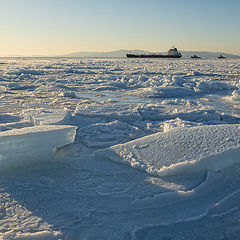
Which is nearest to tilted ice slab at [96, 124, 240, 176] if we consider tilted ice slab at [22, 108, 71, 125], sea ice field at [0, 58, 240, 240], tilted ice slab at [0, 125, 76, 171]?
sea ice field at [0, 58, 240, 240]

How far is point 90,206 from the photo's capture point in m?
2.02

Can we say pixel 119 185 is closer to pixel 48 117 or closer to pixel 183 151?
pixel 183 151

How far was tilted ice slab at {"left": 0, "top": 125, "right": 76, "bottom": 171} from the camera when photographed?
2546mm

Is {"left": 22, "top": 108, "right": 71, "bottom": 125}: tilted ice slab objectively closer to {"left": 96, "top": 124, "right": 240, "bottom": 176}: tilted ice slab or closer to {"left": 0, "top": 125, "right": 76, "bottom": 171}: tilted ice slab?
{"left": 0, "top": 125, "right": 76, "bottom": 171}: tilted ice slab

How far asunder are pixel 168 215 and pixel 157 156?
0.84 m

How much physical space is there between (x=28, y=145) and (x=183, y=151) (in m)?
1.63

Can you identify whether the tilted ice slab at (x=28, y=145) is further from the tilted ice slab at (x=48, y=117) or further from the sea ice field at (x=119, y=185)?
the tilted ice slab at (x=48, y=117)

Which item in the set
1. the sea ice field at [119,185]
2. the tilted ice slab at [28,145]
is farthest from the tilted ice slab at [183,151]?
the tilted ice slab at [28,145]

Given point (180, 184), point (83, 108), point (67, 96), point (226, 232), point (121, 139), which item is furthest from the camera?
point (67, 96)

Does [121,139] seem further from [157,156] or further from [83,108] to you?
[83,108]

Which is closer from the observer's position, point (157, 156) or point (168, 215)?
point (168, 215)

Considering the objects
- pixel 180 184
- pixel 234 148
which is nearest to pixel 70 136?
pixel 180 184

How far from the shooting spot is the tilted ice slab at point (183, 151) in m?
2.51

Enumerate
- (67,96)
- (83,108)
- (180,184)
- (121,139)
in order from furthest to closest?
(67,96)
(83,108)
(121,139)
(180,184)
